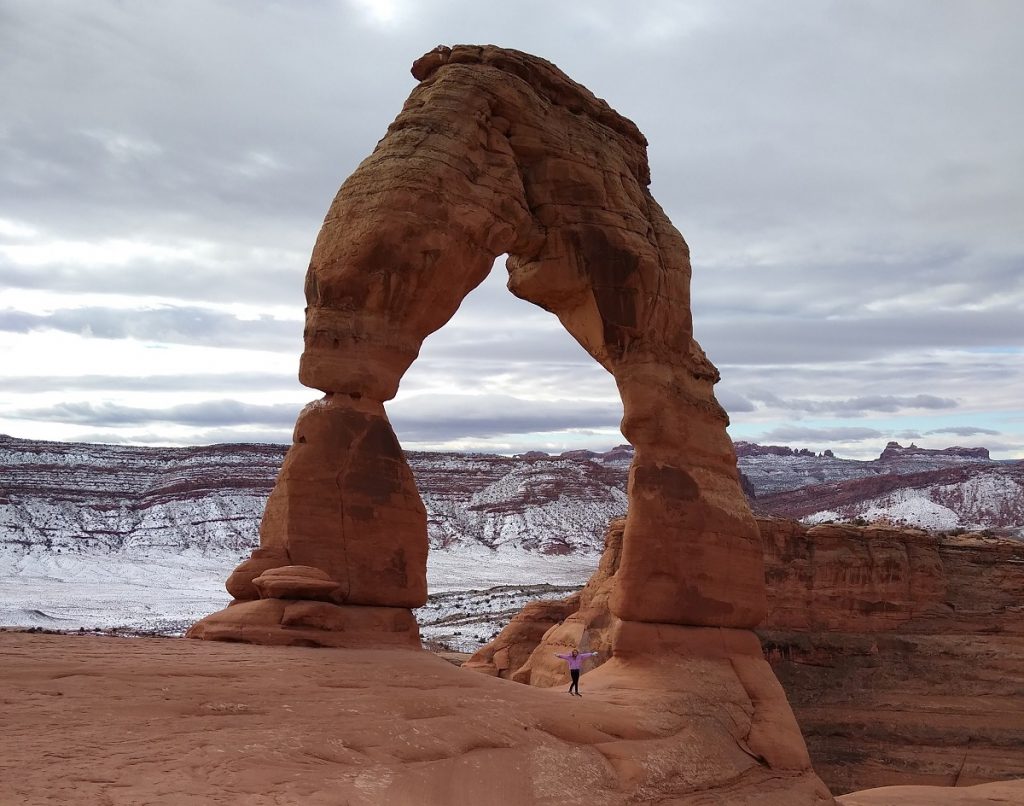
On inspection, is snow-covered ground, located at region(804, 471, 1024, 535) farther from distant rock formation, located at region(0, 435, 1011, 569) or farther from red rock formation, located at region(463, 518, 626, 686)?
red rock formation, located at region(463, 518, 626, 686)

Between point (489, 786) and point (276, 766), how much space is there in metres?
2.32

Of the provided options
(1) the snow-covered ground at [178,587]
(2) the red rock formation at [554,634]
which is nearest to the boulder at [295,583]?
(2) the red rock formation at [554,634]

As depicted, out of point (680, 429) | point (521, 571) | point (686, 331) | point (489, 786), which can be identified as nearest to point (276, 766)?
point (489, 786)

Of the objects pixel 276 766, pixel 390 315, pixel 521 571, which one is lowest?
pixel 521 571

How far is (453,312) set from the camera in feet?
48.0

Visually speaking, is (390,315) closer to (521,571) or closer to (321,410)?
(321,410)

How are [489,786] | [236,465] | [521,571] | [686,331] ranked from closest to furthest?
[489,786], [686,331], [521,571], [236,465]

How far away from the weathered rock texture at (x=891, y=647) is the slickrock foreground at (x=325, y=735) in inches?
634

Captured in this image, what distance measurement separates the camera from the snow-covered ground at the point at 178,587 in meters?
46.8

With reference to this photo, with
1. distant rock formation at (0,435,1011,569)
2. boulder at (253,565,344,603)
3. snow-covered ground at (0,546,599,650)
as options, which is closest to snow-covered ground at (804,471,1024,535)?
distant rock formation at (0,435,1011,569)

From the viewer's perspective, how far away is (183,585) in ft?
212

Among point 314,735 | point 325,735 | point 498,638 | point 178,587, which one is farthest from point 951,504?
point 314,735

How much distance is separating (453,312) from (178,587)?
180ft

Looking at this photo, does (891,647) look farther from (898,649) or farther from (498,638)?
(498,638)
